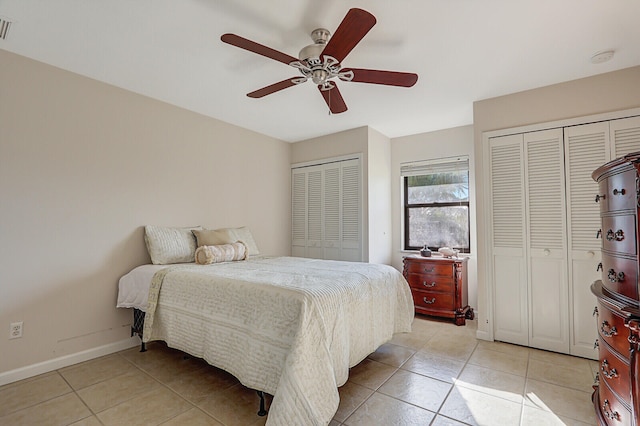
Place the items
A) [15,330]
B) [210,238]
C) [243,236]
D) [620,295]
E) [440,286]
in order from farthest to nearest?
1. [440,286]
2. [243,236]
3. [210,238]
4. [15,330]
5. [620,295]

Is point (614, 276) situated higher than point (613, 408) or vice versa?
point (614, 276)

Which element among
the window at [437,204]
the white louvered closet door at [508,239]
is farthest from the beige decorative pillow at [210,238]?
the white louvered closet door at [508,239]

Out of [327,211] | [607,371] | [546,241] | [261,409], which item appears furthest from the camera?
[327,211]

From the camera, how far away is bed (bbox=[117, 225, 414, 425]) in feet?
5.36

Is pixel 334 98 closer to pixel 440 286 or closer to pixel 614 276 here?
pixel 614 276

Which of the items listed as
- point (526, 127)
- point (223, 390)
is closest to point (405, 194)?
point (526, 127)

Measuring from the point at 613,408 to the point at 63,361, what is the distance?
12.1ft

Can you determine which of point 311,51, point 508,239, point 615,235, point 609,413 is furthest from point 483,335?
point 311,51

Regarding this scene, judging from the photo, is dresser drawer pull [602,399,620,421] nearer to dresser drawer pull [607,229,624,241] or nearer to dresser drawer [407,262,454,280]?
dresser drawer pull [607,229,624,241]

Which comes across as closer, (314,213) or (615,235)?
(615,235)

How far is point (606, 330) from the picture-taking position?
→ 1.55 m

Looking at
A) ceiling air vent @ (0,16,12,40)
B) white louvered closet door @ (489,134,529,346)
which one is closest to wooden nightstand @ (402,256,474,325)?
white louvered closet door @ (489,134,529,346)

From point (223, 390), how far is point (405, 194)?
3513 millimetres

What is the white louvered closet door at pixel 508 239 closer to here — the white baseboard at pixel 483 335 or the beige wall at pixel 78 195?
the white baseboard at pixel 483 335
